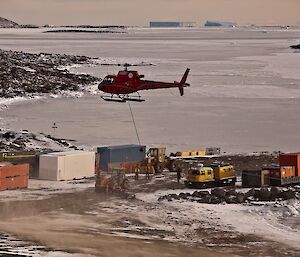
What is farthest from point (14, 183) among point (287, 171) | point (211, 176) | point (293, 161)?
point (293, 161)

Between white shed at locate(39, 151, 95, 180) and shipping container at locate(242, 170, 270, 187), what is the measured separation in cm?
740

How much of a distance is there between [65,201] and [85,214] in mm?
2284

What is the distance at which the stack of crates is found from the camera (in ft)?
100

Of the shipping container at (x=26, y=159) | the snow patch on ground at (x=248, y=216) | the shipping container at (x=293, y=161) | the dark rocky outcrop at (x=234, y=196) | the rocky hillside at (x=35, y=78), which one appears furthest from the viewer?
the rocky hillside at (x=35, y=78)

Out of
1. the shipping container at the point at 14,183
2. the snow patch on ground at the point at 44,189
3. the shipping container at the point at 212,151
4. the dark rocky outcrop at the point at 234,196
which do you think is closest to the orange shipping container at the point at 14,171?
the shipping container at the point at 14,183

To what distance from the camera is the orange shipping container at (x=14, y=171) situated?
3045 centimetres

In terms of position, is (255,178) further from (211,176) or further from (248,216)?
(248,216)

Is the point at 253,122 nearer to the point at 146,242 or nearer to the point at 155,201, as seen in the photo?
the point at 155,201

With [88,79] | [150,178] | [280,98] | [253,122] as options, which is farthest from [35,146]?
[88,79]

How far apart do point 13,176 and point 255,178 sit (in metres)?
10.9

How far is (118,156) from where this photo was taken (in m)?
35.2

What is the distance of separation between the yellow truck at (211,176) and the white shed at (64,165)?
17.2 feet

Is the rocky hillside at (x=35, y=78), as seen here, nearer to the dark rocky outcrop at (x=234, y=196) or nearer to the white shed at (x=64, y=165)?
the white shed at (x=64, y=165)

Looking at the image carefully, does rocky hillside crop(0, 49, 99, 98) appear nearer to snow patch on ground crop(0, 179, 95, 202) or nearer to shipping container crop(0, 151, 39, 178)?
shipping container crop(0, 151, 39, 178)
